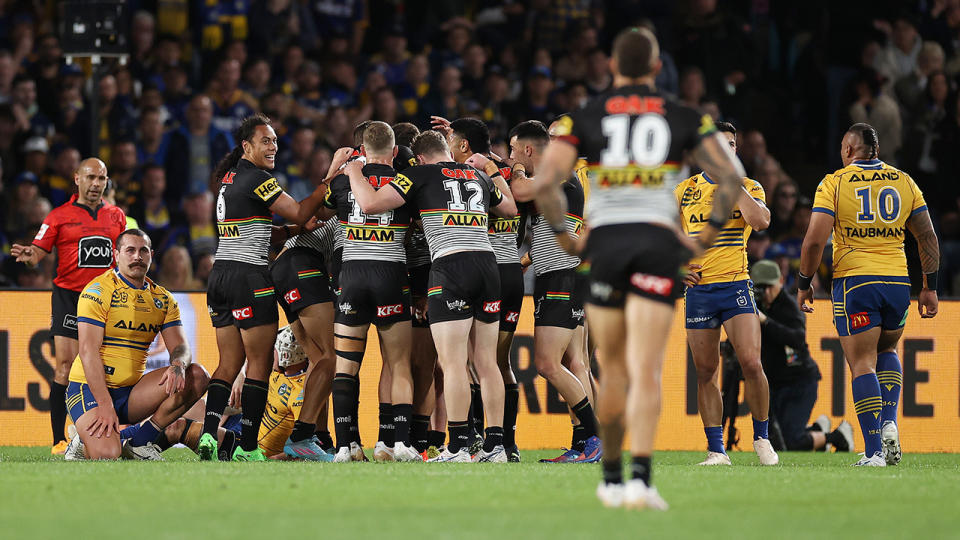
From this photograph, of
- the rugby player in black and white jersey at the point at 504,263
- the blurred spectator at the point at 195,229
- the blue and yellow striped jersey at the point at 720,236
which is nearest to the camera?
the blue and yellow striped jersey at the point at 720,236

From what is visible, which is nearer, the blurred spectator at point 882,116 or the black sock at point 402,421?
the black sock at point 402,421

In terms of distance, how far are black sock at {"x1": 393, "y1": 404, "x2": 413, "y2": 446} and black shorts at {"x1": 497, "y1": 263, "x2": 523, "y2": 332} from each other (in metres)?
1.09

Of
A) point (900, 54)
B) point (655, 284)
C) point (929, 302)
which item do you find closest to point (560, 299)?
point (929, 302)

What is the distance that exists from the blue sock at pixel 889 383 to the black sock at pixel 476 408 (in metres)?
3.23

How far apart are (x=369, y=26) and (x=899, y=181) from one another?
35.7ft

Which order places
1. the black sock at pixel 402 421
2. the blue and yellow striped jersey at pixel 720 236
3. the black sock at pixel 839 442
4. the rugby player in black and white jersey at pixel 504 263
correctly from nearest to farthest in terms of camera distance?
the black sock at pixel 402 421 → the blue and yellow striped jersey at pixel 720 236 → the rugby player in black and white jersey at pixel 504 263 → the black sock at pixel 839 442

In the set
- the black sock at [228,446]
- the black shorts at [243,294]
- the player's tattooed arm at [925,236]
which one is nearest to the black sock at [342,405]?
the black shorts at [243,294]

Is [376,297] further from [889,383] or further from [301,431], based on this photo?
[889,383]

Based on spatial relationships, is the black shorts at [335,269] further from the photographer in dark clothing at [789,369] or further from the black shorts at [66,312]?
the photographer in dark clothing at [789,369]

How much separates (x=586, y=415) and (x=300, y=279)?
8.25 feet

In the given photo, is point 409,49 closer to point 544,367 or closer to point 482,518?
point 544,367

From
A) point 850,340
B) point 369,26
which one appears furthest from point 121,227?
point 369,26

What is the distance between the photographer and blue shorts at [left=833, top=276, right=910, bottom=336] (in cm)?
987

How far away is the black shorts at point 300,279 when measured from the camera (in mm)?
10492
